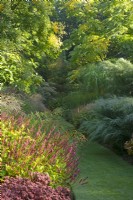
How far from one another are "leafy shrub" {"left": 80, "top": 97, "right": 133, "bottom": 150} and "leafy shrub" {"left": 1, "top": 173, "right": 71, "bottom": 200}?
4.78 metres

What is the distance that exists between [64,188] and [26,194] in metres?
0.82

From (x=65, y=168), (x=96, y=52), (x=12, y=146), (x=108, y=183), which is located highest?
(x=96, y=52)

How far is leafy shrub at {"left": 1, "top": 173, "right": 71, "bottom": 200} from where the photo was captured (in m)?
4.81

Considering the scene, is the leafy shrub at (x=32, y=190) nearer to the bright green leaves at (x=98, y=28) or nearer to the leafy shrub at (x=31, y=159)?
the leafy shrub at (x=31, y=159)

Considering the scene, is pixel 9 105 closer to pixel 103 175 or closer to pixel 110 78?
pixel 103 175

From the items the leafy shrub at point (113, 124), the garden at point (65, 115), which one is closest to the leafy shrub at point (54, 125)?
the garden at point (65, 115)

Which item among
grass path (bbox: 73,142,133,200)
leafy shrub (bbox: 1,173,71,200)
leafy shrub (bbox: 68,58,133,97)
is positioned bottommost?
grass path (bbox: 73,142,133,200)

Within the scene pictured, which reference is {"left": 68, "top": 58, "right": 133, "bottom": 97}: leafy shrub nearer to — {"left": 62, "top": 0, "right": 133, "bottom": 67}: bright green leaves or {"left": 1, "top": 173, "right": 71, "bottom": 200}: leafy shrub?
{"left": 62, "top": 0, "right": 133, "bottom": 67}: bright green leaves

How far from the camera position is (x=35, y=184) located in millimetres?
5102

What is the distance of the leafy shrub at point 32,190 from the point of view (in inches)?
189

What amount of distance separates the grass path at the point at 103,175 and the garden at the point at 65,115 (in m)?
→ 0.02

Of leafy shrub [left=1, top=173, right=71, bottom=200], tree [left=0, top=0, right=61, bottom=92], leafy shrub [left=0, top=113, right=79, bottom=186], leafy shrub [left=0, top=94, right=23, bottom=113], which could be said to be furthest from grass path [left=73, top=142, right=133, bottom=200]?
tree [left=0, top=0, right=61, bottom=92]

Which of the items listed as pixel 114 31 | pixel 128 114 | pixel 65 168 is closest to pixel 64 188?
pixel 65 168

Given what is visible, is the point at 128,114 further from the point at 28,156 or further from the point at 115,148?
the point at 28,156
